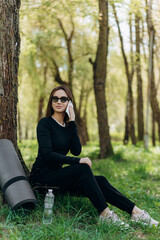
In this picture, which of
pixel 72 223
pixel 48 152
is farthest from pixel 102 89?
pixel 72 223

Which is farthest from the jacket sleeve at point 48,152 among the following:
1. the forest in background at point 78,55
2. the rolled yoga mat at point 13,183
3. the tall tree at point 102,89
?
the forest in background at point 78,55

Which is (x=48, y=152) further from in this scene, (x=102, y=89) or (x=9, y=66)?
(x=102, y=89)

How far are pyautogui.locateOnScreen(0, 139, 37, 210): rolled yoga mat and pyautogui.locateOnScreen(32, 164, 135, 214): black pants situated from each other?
304 mm

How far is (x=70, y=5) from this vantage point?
8578 millimetres

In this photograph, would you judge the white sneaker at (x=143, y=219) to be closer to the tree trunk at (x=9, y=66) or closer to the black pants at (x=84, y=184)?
the black pants at (x=84, y=184)

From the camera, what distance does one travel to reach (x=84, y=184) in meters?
3.45

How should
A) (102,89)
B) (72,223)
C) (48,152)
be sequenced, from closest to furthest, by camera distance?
(72,223) → (48,152) → (102,89)

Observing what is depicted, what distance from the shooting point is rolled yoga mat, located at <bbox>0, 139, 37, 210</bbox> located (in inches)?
129

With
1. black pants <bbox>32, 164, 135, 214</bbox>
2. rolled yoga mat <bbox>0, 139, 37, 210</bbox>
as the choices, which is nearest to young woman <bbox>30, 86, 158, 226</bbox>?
black pants <bbox>32, 164, 135, 214</bbox>

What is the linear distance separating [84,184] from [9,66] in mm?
1735

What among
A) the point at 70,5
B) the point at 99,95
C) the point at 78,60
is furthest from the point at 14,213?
the point at 78,60

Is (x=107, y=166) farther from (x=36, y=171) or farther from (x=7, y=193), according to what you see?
(x=7, y=193)

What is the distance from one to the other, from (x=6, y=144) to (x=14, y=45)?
129 cm

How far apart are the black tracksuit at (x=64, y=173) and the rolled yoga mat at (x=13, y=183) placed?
30 centimetres
